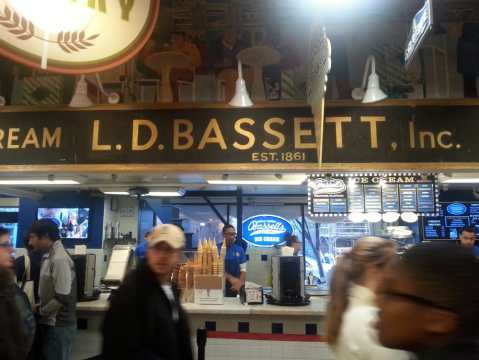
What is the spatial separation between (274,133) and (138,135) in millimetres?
1329

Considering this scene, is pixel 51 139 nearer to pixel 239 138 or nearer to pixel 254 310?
pixel 239 138

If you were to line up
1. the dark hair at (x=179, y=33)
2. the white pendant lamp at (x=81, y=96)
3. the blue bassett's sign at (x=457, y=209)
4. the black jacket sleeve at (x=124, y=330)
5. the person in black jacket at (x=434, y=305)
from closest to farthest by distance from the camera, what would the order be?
1. the person in black jacket at (x=434, y=305)
2. the black jacket sleeve at (x=124, y=330)
3. the white pendant lamp at (x=81, y=96)
4. the dark hair at (x=179, y=33)
5. the blue bassett's sign at (x=457, y=209)

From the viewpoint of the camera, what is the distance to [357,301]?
2004 mm

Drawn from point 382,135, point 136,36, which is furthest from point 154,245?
point 382,135

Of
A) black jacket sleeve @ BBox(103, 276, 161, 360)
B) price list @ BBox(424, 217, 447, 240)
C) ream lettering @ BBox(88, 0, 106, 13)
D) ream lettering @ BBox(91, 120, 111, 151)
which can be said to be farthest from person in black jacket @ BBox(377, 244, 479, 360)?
price list @ BBox(424, 217, 447, 240)

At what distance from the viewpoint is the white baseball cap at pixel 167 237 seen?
2367mm

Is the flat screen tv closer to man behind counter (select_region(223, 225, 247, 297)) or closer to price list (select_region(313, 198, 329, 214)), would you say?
man behind counter (select_region(223, 225, 247, 297))

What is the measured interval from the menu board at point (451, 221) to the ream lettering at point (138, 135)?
7.51 meters

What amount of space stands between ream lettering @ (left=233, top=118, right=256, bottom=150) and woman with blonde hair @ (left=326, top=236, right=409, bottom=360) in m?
1.95

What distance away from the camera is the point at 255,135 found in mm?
4066

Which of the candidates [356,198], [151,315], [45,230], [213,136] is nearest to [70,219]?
[45,230]

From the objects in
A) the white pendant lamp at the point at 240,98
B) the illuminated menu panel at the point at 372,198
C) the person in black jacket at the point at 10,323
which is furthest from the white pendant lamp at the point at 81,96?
the illuminated menu panel at the point at 372,198

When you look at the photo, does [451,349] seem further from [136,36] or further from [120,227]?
[120,227]

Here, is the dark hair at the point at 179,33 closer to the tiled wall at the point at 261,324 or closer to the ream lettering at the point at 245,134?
the ream lettering at the point at 245,134
